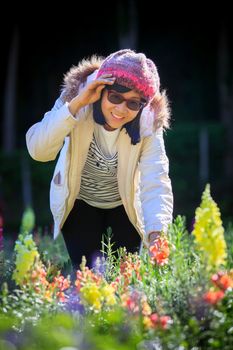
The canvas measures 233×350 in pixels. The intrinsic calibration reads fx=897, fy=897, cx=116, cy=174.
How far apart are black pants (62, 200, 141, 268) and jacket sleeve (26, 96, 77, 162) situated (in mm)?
563

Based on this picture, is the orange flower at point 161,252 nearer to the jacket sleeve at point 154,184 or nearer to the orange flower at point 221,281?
the jacket sleeve at point 154,184

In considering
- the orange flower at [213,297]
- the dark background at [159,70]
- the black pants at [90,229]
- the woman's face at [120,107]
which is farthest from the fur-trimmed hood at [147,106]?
the dark background at [159,70]

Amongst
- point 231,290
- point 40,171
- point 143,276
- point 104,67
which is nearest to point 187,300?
point 231,290

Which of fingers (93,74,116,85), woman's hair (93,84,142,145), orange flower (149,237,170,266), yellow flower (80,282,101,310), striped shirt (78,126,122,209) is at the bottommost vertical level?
yellow flower (80,282,101,310)

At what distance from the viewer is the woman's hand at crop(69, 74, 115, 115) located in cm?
407

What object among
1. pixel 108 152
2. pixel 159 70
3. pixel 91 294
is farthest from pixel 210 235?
pixel 159 70

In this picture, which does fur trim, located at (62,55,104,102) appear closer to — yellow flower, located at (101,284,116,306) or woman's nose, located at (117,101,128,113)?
woman's nose, located at (117,101,128,113)

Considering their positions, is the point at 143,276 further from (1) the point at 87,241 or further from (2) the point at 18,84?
(2) the point at 18,84

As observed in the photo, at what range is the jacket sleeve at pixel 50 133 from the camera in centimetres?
406

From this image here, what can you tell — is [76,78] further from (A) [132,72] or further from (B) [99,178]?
(B) [99,178]

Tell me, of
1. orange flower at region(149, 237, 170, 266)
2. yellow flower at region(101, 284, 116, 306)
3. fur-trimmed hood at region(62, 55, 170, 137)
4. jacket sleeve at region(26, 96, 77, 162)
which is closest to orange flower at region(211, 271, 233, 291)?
yellow flower at region(101, 284, 116, 306)

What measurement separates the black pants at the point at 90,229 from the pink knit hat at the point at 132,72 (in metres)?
0.80

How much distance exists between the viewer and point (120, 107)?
4.23m

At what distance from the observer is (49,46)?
56.4 ft
